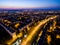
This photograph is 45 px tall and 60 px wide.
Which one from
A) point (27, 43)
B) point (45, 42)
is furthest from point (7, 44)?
point (45, 42)

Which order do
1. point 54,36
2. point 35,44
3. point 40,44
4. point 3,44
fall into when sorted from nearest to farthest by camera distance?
point 3,44 < point 40,44 < point 35,44 < point 54,36

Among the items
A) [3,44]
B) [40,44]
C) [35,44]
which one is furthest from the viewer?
[35,44]

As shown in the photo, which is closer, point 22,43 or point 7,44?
point 7,44

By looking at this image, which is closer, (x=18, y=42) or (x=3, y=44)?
(x=3, y=44)

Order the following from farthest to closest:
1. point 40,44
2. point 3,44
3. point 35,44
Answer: point 35,44 → point 40,44 → point 3,44

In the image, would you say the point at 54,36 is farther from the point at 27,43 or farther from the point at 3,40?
the point at 3,40

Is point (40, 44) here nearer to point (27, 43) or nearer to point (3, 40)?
point (27, 43)

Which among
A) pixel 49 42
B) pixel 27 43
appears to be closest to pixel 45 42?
pixel 49 42

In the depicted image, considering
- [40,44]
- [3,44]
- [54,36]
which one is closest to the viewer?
[3,44]

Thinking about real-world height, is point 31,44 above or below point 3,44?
below
